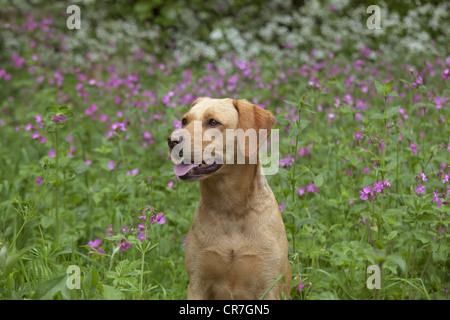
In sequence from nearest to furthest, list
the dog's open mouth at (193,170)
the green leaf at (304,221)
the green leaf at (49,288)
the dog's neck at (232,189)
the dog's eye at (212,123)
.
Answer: the green leaf at (49,288) < the dog's open mouth at (193,170) < the dog's neck at (232,189) < the dog's eye at (212,123) < the green leaf at (304,221)

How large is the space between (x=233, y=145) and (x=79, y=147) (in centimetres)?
337

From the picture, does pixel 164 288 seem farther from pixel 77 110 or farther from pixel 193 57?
pixel 193 57

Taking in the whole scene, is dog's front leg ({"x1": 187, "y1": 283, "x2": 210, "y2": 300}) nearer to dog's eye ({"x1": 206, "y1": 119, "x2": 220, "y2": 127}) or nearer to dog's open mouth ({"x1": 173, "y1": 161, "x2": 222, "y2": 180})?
dog's open mouth ({"x1": 173, "y1": 161, "x2": 222, "y2": 180})

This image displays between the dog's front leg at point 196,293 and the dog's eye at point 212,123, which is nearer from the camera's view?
the dog's front leg at point 196,293

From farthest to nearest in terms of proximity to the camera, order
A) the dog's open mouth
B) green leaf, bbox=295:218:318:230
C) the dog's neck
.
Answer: green leaf, bbox=295:218:318:230 → the dog's neck → the dog's open mouth

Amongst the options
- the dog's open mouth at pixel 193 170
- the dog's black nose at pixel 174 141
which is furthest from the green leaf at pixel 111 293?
the dog's black nose at pixel 174 141

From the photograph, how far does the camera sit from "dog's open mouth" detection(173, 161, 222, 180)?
2552 millimetres

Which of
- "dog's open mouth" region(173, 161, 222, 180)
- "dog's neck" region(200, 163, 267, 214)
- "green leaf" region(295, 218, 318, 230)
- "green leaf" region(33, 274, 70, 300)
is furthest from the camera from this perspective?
"green leaf" region(295, 218, 318, 230)

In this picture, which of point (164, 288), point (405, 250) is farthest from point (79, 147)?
point (405, 250)

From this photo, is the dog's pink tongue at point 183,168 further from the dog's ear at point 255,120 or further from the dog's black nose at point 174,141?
the dog's ear at point 255,120

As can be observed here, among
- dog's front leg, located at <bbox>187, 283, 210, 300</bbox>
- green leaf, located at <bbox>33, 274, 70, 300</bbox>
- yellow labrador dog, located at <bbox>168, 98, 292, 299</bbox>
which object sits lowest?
dog's front leg, located at <bbox>187, 283, 210, 300</bbox>

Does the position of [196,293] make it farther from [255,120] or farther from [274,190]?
[274,190]

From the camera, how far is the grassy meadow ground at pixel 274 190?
2680 millimetres

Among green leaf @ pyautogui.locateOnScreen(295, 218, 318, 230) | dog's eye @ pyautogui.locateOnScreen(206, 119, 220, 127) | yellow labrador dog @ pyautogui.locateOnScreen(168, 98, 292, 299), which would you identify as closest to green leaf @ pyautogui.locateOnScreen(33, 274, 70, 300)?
yellow labrador dog @ pyautogui.locateOnScreen(168, 98, 292, 299)
